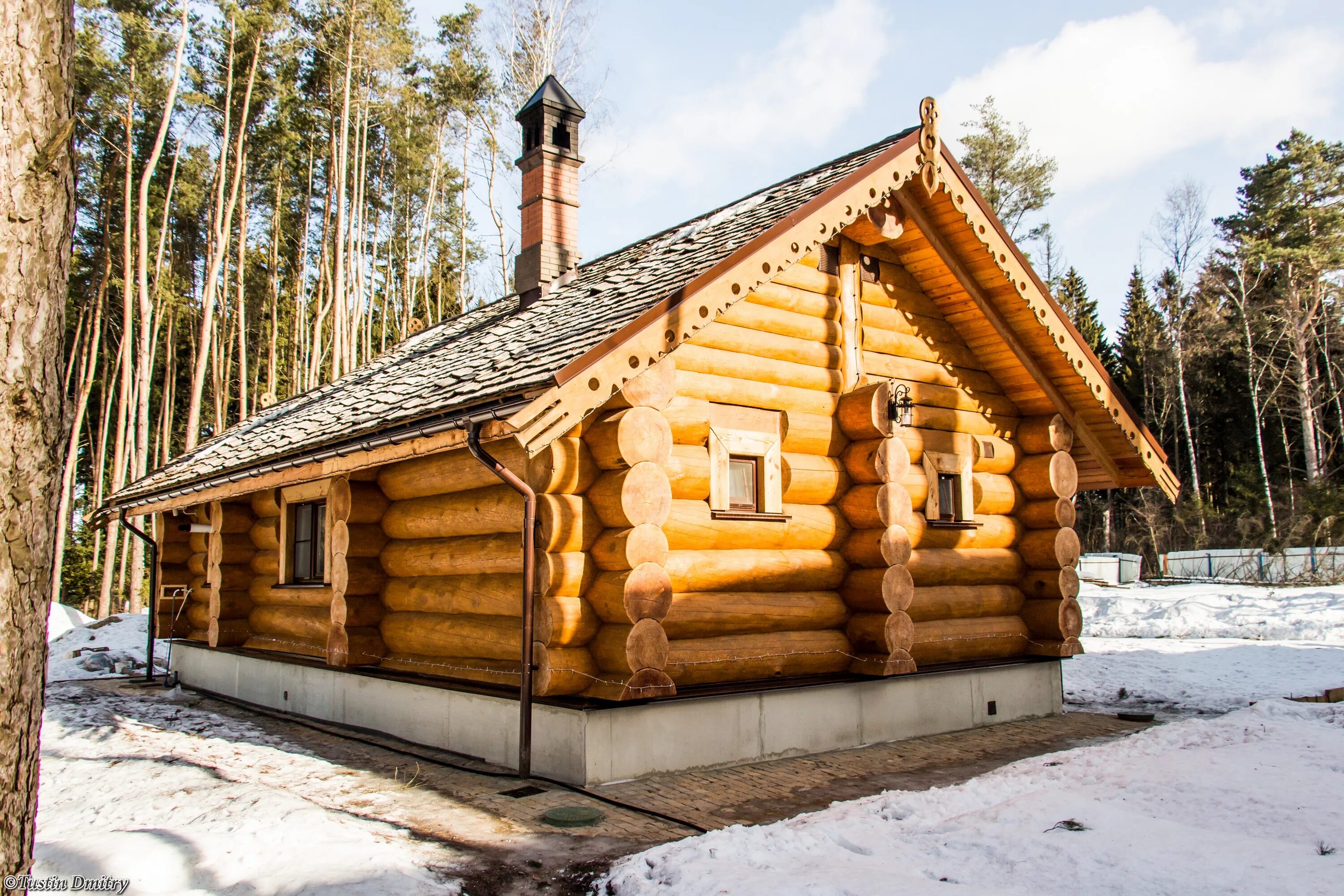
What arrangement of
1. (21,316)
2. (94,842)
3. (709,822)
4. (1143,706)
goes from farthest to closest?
1. (1143,706)
2. (709,822)
3. (94,842)
4. (21,316)

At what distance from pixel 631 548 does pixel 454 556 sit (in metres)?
2.40

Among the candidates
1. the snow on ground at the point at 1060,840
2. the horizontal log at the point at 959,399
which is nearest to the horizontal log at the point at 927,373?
the horizontal log at the point at 959,399

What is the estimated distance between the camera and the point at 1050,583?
35.4ft

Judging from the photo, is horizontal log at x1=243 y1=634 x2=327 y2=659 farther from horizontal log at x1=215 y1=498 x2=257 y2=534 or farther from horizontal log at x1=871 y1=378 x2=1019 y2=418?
horizontal log at x1=871 y1=378 x2=1019 y2=418

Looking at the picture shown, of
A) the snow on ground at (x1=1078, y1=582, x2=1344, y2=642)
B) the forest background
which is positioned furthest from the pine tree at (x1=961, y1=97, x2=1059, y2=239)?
the snow on ground at (x1=1078, y1=582, x2=1344, y2=642)

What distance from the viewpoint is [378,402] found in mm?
9789

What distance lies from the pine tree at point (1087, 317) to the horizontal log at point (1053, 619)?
110ft

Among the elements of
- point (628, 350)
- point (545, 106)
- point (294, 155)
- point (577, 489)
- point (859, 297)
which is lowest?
point (577, 489)

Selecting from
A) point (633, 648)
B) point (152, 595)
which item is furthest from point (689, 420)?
point (152, 595)

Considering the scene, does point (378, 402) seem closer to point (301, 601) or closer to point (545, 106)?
point (301, 601)

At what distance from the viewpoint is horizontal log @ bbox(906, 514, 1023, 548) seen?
989 cm

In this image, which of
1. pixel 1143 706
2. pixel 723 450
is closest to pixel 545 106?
pixel 723 450

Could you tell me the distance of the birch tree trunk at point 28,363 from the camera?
315cm

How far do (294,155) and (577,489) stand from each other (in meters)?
28.3
